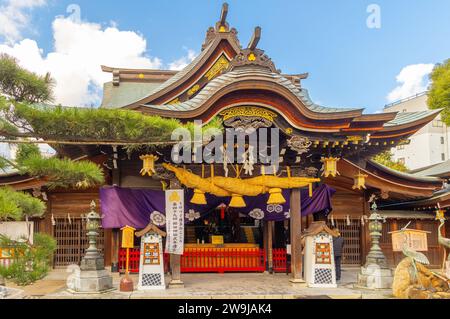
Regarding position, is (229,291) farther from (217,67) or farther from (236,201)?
(217,67)

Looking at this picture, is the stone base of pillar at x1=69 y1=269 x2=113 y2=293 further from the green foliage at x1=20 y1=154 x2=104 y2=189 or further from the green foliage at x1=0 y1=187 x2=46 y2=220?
the green foliage at x1=0 y1=187 x2=46 y2=220

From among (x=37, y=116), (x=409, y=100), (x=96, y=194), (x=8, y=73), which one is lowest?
(x=96, y=194)

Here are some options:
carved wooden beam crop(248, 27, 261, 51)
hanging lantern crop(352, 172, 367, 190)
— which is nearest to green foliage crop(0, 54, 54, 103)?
carved wooden beam crop(248, 27, 261, 51)

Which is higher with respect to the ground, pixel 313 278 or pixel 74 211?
pixel 74 211

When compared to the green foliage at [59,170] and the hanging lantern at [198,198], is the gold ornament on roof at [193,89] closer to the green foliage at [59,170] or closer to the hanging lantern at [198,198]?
the hanging lantern at [198,198]

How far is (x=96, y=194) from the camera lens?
13516 mm

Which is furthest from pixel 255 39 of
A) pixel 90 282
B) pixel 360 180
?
pixel 90 282

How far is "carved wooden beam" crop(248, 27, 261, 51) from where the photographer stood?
9.87 meters

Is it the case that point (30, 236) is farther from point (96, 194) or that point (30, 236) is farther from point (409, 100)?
point (409, 100)

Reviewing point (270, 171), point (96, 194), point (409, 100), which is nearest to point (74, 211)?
point (96, 194)

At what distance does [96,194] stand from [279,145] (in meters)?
6.50

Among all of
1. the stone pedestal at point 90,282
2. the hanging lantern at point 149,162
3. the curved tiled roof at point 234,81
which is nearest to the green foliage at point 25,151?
the curved tiled roof at point 234,81

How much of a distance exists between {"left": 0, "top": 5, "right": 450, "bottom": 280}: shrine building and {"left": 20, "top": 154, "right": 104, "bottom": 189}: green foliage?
1429 mm

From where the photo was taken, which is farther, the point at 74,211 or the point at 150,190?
the point at 74,211
